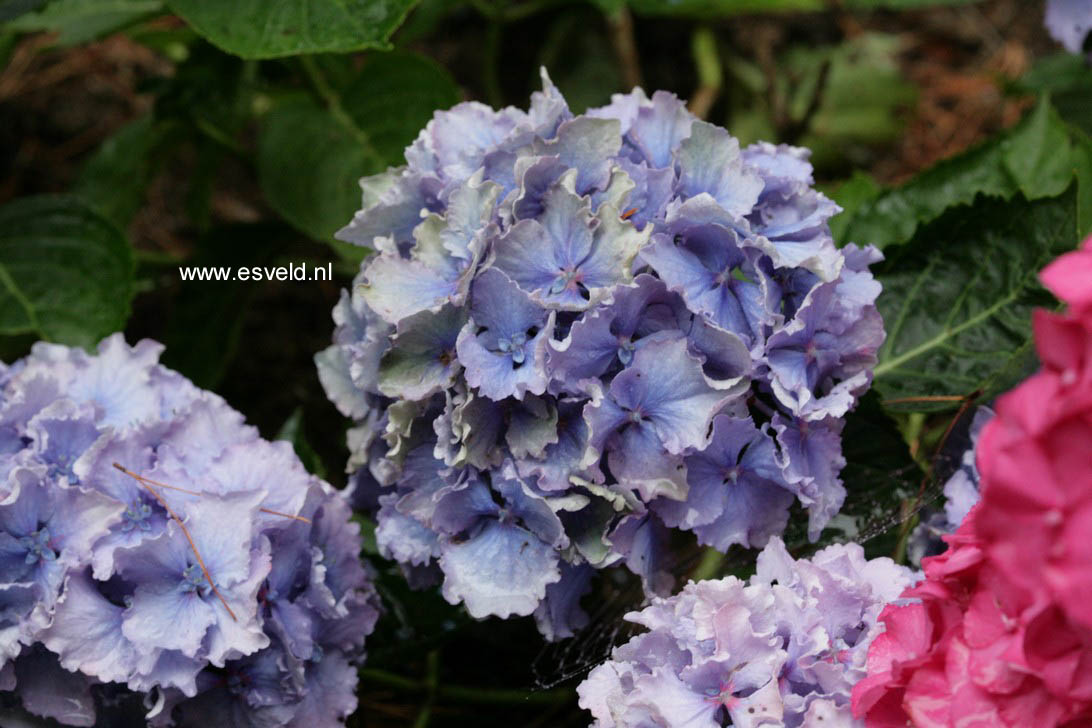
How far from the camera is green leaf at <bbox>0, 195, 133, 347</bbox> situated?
152 cm

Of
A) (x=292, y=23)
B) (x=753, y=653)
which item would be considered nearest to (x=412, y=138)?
(x=292, y=23)

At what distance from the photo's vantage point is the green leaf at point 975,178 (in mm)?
1410

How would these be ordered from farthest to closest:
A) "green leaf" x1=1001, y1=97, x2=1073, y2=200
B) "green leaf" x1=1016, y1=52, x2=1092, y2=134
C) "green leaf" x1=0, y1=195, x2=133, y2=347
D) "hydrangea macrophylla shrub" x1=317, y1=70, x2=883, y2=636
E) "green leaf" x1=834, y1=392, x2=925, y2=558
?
"green leaf" x1=1016, y1=52, x2=1092, y2=134
"green leaf" x1=0, y1=195, x2=133, y2=347
"green leaf" x1=1001, y1=97, x2=1073, y2=200
"green leaf" x1=834, y1=392, x2=925, y2=558
"hydrangea macrophylla shrub" x1=317, y1=70, x2=883, y2=636

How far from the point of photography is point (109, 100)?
7.30ft

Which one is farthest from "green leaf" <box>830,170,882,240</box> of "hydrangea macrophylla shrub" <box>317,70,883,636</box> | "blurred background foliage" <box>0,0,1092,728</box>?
"hydrangea macrophylla shrub" <box>317,70,883,636</box>

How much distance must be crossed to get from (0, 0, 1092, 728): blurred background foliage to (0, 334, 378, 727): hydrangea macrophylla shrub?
21cm

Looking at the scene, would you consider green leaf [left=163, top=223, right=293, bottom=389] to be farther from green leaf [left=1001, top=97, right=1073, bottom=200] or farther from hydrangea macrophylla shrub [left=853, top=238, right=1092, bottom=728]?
hydrangea macrophylla shrub [left=853, top=238, right=1092, bottom=728]

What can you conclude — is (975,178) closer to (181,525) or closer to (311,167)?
(311,167)

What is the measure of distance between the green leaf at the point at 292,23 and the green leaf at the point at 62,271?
1.23 feet

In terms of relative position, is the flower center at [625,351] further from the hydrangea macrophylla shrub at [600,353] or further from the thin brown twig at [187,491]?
the thin brown twig at [187,491]

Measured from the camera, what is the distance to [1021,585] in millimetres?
602

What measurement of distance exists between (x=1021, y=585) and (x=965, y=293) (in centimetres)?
72

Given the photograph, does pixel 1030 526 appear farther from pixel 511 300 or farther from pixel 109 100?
pixel 109 100

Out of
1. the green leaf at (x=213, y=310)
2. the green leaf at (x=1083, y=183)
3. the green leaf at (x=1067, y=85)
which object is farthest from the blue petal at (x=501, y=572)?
the green leaf at (x=1067, y=85)
